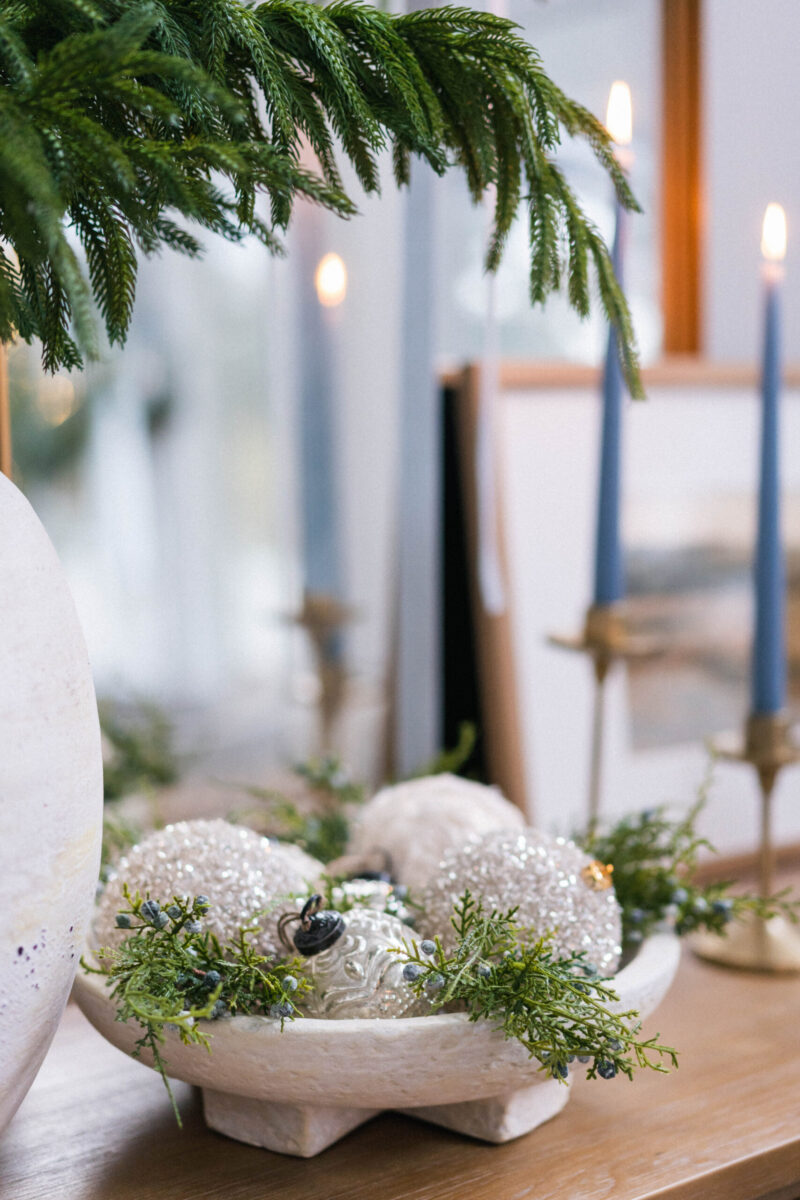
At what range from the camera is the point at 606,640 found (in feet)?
2.39

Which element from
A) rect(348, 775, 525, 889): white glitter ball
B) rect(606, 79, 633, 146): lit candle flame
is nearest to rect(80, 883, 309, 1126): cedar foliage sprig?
rect(348, 775, 525, 889): white glitter ball

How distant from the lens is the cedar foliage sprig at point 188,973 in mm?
396

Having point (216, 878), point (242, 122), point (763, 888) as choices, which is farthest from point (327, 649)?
point (242, 122)

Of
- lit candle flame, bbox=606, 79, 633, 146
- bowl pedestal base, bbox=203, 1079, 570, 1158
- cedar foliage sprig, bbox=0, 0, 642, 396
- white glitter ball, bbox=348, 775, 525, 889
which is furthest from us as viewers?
lit candle flame, bbox=606, 79, 633, 146

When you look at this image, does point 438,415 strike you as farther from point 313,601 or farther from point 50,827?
point 50,827

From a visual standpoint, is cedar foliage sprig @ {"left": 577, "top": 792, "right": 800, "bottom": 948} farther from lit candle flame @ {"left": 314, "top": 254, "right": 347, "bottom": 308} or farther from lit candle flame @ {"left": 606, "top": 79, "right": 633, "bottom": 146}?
lit candle flame @ {"left": 314, "top": 254, "right": 347, "bottom": 308}

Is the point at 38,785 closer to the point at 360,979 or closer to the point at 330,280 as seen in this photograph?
the point at 360,979

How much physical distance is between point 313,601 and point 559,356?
11.9 inches

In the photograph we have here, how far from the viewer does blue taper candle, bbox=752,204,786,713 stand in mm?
706

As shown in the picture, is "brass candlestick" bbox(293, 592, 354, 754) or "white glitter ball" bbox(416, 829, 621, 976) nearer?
"white glitter ball" bbox(416, 829, 621, 976)

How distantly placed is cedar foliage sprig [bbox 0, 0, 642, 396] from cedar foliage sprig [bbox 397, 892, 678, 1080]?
0.21m

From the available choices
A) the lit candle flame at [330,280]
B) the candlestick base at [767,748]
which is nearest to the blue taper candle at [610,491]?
the candlestick base at [767,748]

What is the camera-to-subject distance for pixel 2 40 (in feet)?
1.11

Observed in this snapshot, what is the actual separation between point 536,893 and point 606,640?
30 centimetres
